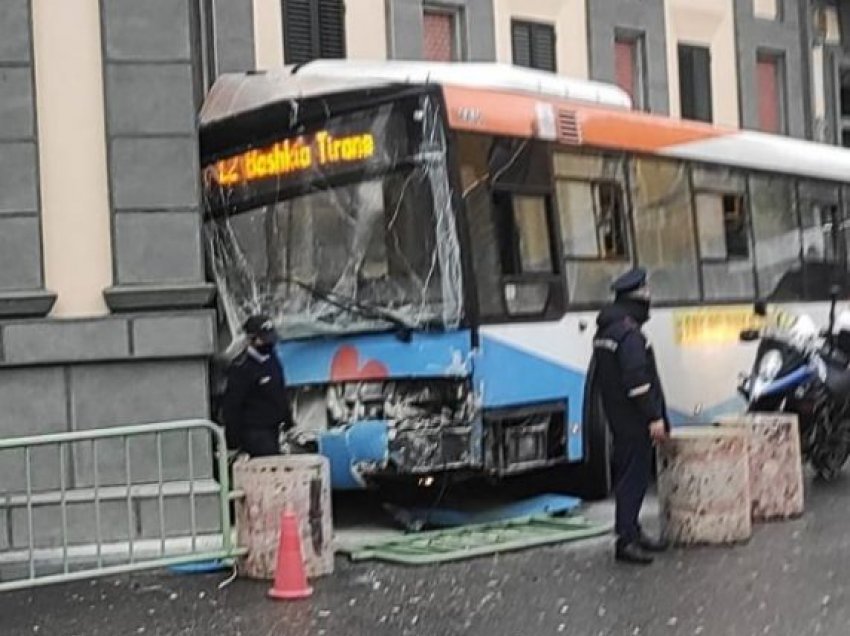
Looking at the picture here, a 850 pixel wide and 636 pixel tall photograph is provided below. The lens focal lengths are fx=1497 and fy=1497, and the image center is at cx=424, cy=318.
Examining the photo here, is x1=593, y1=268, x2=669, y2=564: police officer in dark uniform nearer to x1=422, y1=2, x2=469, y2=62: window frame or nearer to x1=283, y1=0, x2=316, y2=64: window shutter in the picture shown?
x1=283, y1=0, x2=316, y2=64: window shutter

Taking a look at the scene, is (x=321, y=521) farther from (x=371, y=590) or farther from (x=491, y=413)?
(x=491, y=413)

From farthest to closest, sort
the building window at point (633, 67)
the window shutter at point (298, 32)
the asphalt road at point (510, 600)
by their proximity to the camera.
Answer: the building window at point (633, 67) → the window shutter at point (298, 32) → the asphalt road at point (510, 600)

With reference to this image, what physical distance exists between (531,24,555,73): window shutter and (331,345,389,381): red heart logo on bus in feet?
33.5

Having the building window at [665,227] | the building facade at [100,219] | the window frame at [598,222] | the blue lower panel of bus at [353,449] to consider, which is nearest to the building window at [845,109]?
the building window at [665,227]

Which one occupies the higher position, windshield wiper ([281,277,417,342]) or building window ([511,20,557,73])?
building window ([511,20,557,73])

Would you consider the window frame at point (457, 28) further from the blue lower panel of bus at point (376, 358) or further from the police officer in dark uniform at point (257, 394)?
the police officer in dark uniform at point (257, 394)

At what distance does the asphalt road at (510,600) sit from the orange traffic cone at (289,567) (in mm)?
119

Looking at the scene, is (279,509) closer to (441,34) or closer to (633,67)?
(441,34)

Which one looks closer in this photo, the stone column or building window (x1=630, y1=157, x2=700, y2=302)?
the stone column

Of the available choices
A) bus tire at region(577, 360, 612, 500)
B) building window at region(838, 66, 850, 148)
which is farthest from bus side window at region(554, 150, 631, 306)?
building window at region(838, 66, 850, 148)

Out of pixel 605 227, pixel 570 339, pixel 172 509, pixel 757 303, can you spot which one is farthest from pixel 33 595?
pixel 757 303

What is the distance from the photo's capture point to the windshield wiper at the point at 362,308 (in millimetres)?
10773

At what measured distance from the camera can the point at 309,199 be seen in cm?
1128

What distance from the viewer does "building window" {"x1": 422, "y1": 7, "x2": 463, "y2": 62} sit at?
1912cm
